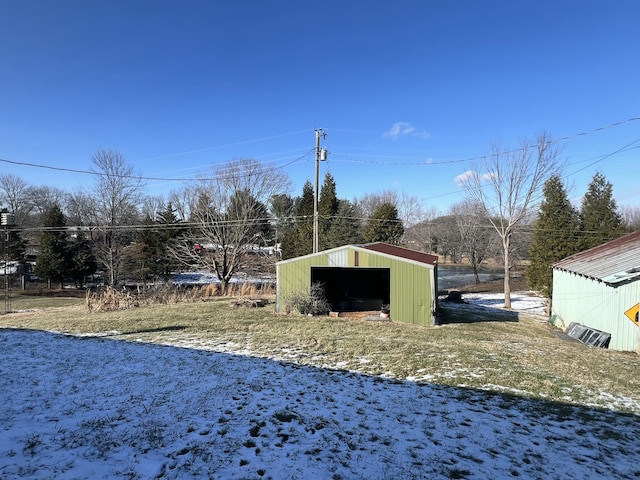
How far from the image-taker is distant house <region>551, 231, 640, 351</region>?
1082cm

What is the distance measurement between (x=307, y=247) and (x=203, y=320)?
59.8 feet

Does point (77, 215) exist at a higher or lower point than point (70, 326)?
higher

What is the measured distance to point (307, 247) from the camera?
103ft

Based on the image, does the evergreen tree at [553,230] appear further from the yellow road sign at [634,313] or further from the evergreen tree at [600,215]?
the yellow road sign at [634,313]

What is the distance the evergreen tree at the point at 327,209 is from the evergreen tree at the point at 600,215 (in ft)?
63.5

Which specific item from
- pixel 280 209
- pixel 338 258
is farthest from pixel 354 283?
pixel 280 209

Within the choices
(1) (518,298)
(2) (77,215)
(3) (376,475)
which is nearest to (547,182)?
(1) (518,298)

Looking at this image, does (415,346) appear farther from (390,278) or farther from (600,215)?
(600,215)

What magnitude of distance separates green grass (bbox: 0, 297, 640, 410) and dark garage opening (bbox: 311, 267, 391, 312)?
432 cm

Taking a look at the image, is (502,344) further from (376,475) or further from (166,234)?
(166,234)

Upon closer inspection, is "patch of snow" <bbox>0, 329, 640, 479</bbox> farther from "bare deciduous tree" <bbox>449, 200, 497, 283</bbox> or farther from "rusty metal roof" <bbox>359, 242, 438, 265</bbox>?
"bare deciduous tree" <bbox>449, 200, 497, 283</bbox>

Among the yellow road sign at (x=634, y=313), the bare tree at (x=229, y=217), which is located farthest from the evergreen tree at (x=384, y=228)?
the yellow road sign at (x=634, y=313)

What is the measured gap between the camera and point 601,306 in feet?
39.5

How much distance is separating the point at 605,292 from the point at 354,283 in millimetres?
11437
